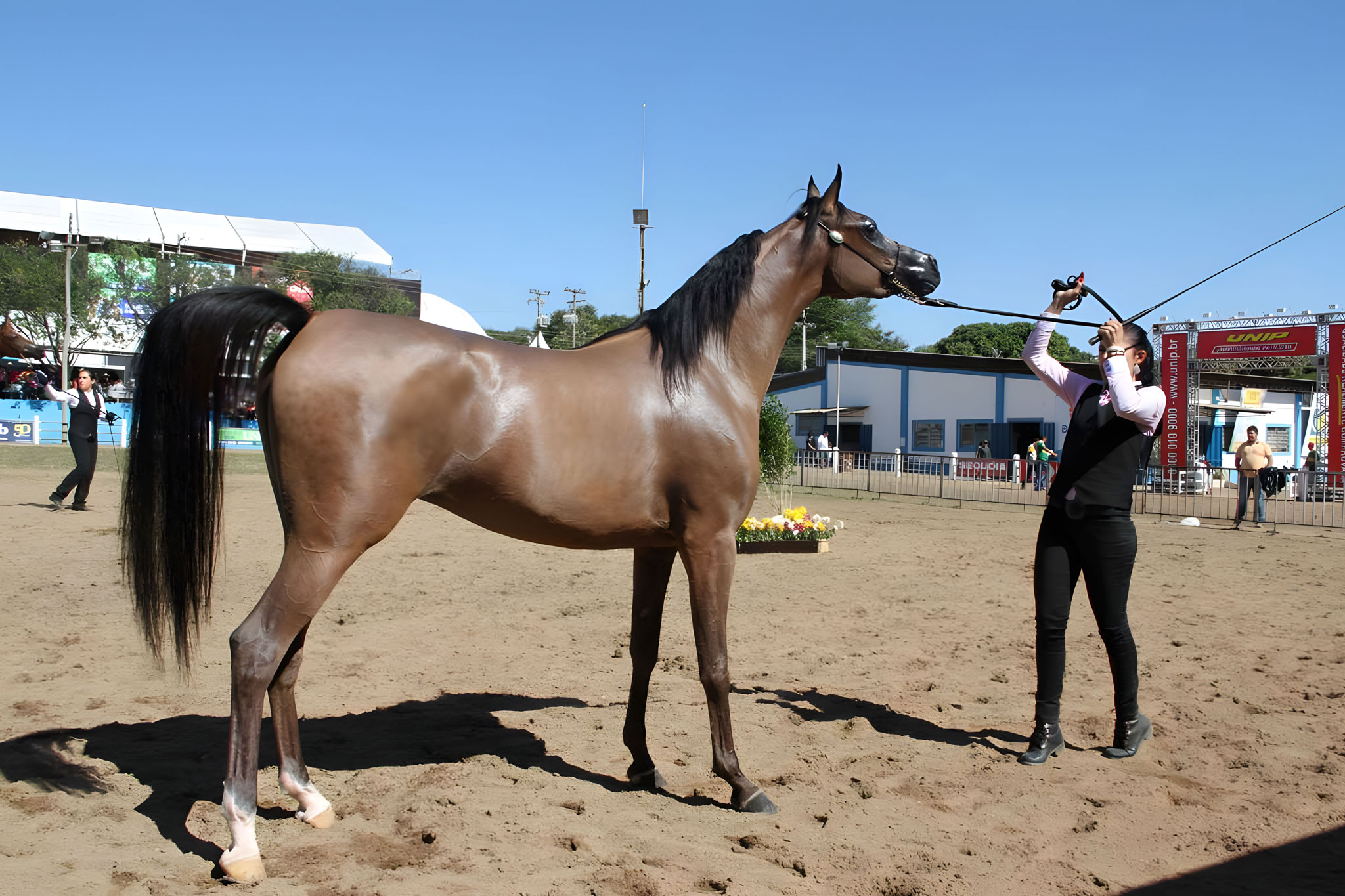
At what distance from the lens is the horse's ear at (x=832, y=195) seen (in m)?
3.93

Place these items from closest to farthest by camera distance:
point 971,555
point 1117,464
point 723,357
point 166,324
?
point 166,324 < point 723,357 < point 1117,464 < point 971,555

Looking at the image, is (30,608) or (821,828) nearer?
(821,828)

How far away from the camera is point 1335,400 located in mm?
26312

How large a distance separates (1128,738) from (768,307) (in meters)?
2.93

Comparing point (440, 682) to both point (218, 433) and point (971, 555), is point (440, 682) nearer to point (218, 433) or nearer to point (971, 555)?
point (218, 433)

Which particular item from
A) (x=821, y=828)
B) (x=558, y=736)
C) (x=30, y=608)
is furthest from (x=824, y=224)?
(x=30, y=608)

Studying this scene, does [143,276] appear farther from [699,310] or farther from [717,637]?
[717,637]

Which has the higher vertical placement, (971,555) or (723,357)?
(723,357)

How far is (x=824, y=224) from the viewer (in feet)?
13.1

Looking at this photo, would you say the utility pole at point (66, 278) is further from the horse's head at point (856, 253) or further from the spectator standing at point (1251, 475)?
the spectator standing at point (1251, 475)

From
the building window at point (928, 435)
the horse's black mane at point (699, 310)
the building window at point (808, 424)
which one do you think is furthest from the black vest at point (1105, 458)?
the building window at point (808, 424)

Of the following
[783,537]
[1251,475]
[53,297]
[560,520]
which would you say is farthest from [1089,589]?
[53,297]

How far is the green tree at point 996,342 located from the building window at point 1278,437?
112 feet

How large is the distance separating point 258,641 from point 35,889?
37.8 inches
